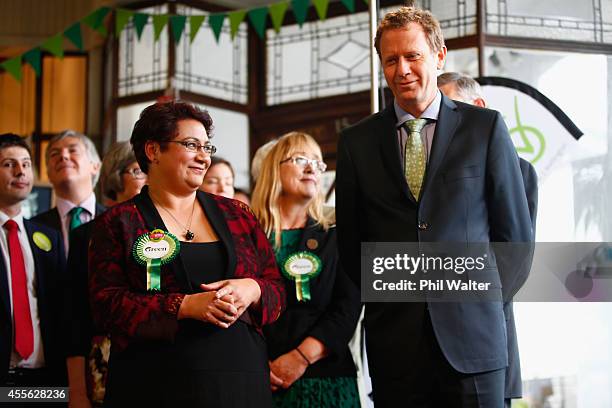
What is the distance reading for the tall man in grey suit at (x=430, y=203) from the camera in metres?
1.85

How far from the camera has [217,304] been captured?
78.0 inches

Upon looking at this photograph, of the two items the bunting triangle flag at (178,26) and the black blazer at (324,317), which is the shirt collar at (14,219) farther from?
the bunting triangle flag at (178,26)

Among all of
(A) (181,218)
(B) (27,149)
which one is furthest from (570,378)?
(B) (27,149)

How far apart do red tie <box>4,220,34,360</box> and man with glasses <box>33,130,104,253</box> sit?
0.30 m

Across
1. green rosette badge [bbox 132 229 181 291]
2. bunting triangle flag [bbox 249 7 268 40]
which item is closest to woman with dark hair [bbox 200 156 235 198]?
green rosette badge [bbox 132 229 181 291]

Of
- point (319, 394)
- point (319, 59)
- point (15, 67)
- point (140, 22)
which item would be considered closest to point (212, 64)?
point (319, 59)

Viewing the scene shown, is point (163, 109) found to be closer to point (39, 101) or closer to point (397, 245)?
point (397, 245)

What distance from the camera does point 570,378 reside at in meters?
2.66

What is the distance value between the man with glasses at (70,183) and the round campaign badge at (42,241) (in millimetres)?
193

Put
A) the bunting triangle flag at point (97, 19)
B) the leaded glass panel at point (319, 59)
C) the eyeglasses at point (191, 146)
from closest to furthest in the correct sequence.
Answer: the eyeglasses at point (191, 146), the bunting triangle flag at point (97, 19), the leaded glass panel at point (319, 59)

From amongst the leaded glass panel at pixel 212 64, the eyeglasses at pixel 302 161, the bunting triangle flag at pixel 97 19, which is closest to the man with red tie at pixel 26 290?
the eyeglasses at pixel 302 161

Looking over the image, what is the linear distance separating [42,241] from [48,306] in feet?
0.77

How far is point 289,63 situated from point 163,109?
4776 mm

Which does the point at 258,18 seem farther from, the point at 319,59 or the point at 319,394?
the point at 319,394
